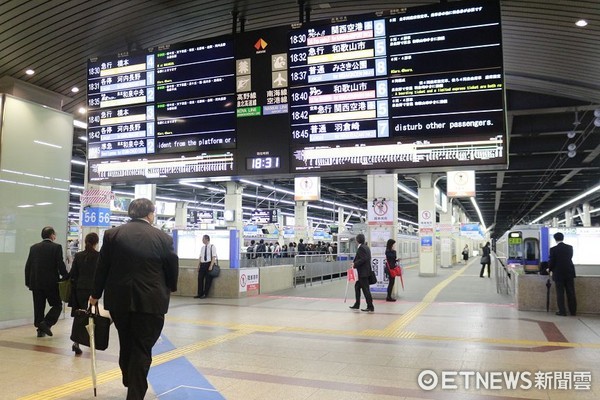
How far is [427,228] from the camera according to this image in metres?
23.4

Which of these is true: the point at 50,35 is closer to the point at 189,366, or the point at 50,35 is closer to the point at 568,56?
the point at 189,366

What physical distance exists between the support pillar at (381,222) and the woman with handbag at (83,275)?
8.16m

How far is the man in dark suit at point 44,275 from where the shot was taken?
733cm

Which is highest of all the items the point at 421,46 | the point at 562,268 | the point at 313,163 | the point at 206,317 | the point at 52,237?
the point at 421,46

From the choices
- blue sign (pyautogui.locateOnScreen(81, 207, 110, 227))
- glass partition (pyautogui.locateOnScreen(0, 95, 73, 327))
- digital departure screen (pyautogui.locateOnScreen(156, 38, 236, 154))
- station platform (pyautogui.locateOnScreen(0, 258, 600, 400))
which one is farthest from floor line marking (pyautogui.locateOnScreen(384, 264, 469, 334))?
blue sign (pyautogui.locateOnScreen(81, 207, 110, 227))

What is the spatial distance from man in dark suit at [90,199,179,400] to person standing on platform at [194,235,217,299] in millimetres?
8682

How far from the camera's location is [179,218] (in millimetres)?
37750

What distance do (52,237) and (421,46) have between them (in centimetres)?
624

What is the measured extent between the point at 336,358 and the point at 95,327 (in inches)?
113

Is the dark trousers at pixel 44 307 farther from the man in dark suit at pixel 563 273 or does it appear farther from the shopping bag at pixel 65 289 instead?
the man in dark suit at pixel 563 273

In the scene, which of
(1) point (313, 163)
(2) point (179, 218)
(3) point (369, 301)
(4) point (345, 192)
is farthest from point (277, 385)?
(2) point (179, 218)

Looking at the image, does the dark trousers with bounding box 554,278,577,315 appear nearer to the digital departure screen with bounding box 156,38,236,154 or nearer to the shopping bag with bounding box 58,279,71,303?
the digital departure screen with bounding box 156,38,236,154

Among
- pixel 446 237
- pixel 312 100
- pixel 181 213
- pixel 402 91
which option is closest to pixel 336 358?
pixel 312 100

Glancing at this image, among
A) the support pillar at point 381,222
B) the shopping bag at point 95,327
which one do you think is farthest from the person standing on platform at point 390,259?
the shopping bag at point 95,327
